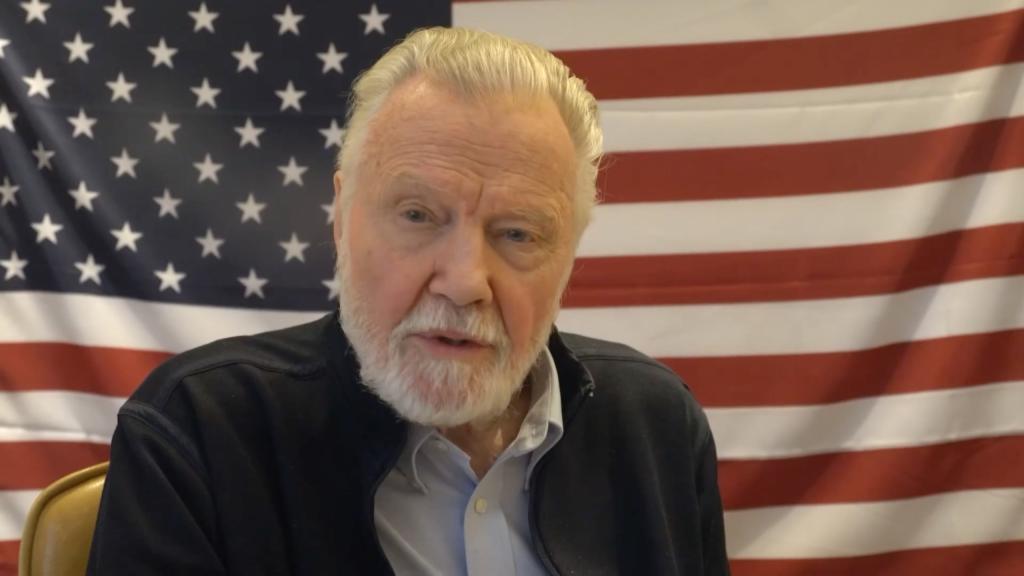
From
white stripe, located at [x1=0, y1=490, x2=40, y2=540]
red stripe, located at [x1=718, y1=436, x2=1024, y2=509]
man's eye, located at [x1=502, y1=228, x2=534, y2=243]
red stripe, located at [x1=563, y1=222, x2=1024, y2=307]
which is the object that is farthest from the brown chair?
red stripe, located at [x1=718, y1=436, x2=1024, y2=509]

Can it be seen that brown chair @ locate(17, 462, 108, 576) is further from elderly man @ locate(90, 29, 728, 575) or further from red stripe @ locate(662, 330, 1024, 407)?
red stripe @ locate(662, 330, 1024, 407)

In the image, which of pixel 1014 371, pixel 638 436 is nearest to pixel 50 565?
pixel 638 436

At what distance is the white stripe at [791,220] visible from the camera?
180cm

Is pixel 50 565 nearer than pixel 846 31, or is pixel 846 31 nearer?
pixel 50 565

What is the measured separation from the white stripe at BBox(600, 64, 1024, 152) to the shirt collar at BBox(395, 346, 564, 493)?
Result: 32.1 inches

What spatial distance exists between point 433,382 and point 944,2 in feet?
4.68

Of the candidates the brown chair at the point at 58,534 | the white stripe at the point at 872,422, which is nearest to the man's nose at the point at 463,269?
the brown chair at the point at 58,534

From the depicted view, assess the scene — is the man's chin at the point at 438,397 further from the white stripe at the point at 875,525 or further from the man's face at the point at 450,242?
the white stripe at the point at 875,525

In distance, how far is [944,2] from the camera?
70.4 inches

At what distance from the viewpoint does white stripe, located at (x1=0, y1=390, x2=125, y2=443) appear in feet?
6.09

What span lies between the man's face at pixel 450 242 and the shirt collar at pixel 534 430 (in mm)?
49

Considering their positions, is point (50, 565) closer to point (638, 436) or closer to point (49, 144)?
point (638, 436)

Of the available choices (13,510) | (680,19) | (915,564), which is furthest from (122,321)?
(915,564)

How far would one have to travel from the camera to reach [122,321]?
1864mm
